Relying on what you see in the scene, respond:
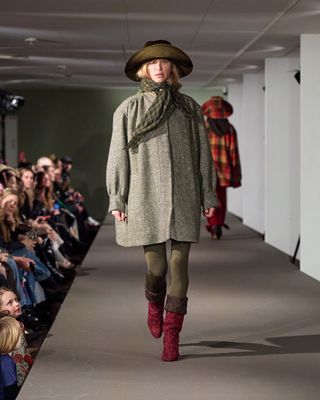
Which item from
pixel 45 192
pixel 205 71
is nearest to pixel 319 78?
pixel 45 192

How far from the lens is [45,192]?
907 centimetres

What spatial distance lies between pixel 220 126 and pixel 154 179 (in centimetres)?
649

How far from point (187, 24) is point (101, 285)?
2.34m

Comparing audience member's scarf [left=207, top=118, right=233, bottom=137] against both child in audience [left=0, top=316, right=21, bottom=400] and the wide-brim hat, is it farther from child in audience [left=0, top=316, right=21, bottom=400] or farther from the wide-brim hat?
child in audience [left=0, top=316, right=21, bottom=400]

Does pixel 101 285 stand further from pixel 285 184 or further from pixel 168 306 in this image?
pixel 285 184

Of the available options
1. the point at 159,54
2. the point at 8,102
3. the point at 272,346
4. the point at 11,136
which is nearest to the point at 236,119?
the point at 8,102

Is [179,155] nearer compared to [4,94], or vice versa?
[179,155]

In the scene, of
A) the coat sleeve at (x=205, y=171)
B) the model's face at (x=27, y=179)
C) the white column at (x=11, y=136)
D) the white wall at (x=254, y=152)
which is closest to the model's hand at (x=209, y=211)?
the coat sleeve at (x=205, y=171)

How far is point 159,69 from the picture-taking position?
4254mm

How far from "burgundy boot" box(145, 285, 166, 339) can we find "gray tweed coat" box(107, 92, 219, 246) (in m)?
0.29

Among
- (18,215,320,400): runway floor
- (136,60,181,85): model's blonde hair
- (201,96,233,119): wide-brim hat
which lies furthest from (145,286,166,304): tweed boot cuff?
(201,96,233,119): wide-brim hat

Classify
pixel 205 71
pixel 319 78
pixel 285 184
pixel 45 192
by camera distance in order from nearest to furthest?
pixel 319 78, pixel 45 192, pixel 285 184, pixel 205 71

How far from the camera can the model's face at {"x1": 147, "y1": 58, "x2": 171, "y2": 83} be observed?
4254 mm

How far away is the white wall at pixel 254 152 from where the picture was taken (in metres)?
12.4
